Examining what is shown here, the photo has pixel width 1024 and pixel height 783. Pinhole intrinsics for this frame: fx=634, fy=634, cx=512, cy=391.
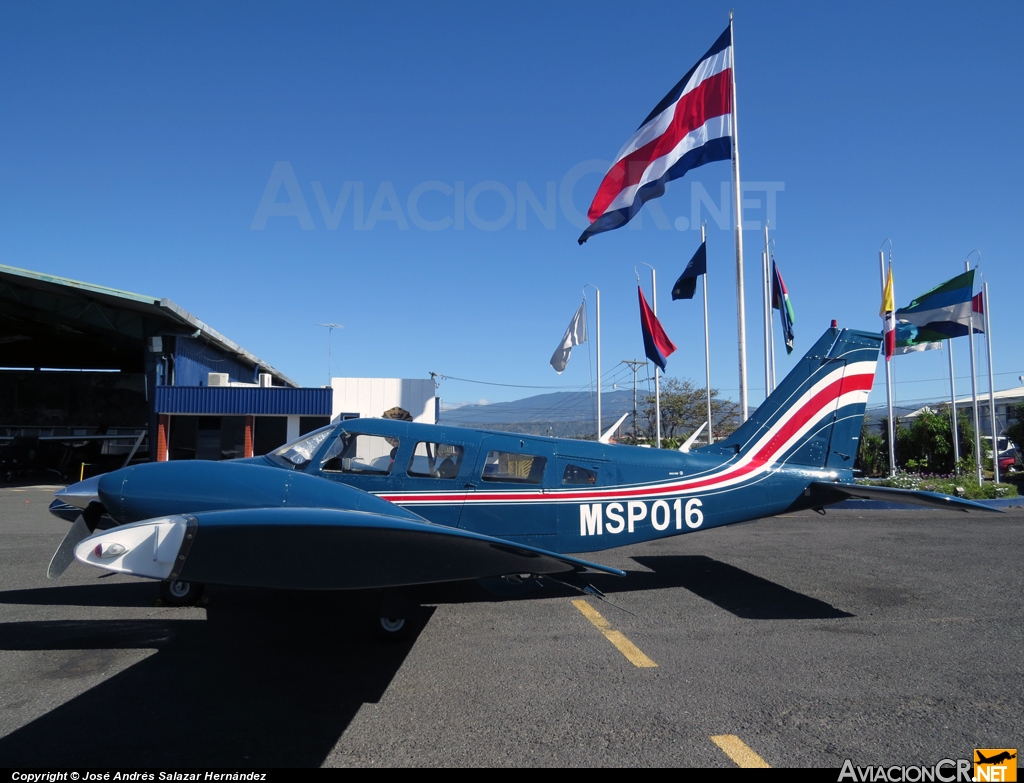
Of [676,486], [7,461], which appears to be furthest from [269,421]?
[676,486]

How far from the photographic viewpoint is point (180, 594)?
6.47 m

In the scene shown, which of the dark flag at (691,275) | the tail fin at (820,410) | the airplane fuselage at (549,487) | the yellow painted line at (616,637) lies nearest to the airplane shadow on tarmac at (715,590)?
the yellow painted line at (616,637)

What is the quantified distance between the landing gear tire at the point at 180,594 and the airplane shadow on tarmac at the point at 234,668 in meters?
0.20

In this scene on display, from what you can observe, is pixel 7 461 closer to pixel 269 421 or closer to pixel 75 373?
pixel 269 421

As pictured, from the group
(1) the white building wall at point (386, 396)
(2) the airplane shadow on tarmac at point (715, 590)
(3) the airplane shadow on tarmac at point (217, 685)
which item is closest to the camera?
(3) the airplane shadow on tarmac at point (217, 685)

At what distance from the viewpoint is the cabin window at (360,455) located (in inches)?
261

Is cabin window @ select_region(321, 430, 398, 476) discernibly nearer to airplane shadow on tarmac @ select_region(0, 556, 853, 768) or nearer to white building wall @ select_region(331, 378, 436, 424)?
airplane shadow on tarmac @ select_region(0, 556, 853, 768)

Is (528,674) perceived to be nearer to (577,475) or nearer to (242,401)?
(577,475)

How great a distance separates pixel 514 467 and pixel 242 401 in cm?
1787

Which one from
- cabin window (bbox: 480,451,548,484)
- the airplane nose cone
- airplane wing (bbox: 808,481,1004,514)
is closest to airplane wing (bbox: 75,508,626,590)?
cabin window (bbox: 480,451,548,484)

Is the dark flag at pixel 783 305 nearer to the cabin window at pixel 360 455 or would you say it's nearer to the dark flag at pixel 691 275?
the dark flag at pixel 691 275

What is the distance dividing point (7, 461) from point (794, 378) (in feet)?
89.9

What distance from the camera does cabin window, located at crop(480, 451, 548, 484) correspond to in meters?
6.73

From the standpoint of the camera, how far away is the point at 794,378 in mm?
7781
